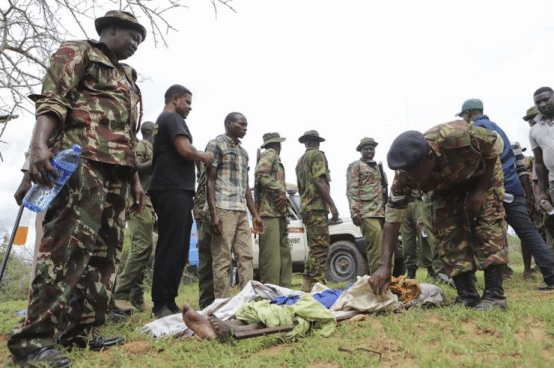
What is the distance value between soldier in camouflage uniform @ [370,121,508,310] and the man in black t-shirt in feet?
5.35

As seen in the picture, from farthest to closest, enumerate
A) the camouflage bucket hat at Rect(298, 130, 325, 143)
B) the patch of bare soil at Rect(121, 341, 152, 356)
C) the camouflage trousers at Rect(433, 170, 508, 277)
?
the camouflage bucket hat at Rect(298, 130, 325, 143) < the camouflage trousers at Rect(433, 170, 508, 277) < the patch of bare soil at Rect(121, 341, 152, 356)

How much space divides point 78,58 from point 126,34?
0.43m

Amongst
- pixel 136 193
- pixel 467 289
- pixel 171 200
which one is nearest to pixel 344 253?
pixel 467 289

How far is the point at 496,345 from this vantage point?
102 inches

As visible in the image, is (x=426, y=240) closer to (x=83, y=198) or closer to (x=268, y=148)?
(x=268, y=148)

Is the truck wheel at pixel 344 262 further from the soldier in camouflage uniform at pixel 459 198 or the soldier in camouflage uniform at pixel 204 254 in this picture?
the soldier in camouflage uniform at pixel 459 198

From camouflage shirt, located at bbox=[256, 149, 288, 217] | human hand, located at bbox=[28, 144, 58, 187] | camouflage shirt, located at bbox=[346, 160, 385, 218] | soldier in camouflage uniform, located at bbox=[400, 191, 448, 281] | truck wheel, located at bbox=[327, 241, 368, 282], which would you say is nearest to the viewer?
human hand, located at bbox=[28, 144, 58, 187]

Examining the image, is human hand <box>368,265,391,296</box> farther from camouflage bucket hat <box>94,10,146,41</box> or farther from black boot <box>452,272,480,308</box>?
camouflage bucket hat <box>94,10,146,41</box>

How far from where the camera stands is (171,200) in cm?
410

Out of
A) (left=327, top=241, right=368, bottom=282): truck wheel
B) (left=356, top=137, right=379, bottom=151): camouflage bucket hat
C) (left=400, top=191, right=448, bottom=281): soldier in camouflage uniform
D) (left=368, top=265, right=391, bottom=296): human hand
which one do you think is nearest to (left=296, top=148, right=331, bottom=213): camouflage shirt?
(left=356, top=137, right=379, bottom=151): camouflage bucket hat

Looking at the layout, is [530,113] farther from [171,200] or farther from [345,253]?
[171,200]

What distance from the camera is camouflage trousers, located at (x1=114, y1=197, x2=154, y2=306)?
4879mm

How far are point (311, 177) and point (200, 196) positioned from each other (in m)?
1.93

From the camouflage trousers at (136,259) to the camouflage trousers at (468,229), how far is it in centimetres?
281
